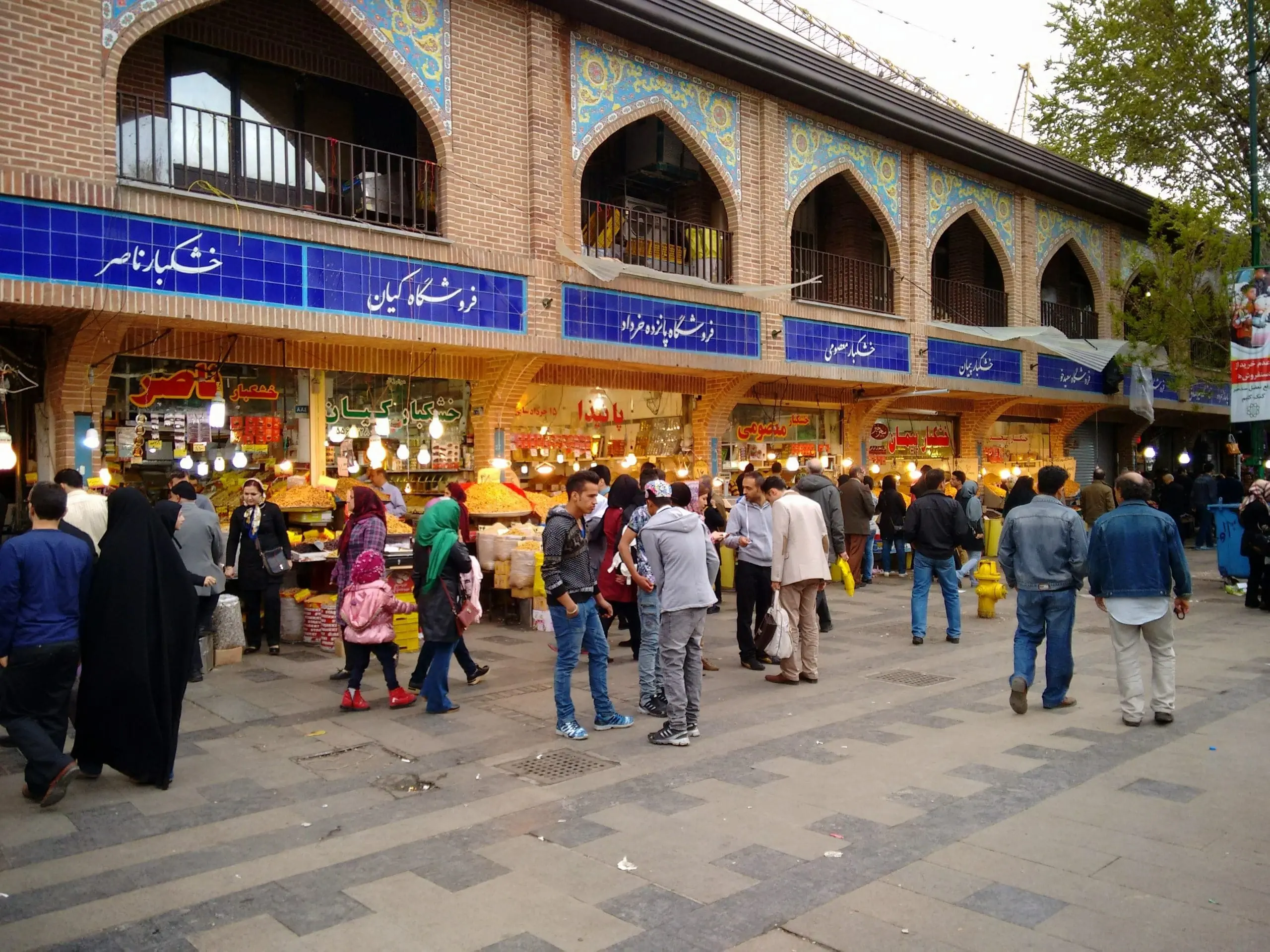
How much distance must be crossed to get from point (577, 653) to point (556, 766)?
0.78 m

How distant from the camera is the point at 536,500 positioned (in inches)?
513

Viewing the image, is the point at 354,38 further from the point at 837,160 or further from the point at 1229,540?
the point at 1229,540

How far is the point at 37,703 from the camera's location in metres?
5.16

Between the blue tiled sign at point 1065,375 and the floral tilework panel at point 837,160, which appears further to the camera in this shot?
the blue tiled sign at point 1065,375

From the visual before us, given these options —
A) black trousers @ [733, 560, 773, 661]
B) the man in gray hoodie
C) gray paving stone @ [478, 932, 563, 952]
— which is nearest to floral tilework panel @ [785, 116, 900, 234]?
black trousers @ [733, 560, 773, 661]

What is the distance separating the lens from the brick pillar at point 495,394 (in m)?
12.7

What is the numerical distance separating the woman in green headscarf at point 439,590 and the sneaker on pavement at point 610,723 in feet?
4.10

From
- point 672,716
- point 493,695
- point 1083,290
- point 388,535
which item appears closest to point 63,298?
point 388,535

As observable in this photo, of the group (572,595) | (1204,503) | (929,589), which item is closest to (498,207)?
(929,589)

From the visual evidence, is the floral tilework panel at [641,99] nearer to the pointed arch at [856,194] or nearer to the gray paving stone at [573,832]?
the pointed arch at [856,194]

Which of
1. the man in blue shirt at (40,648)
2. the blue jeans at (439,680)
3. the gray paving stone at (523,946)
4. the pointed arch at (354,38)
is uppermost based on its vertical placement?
the pointed arch at (354,38)

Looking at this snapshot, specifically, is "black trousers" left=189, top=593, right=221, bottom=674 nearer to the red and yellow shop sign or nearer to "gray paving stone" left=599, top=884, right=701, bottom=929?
the red and yellow shop sign

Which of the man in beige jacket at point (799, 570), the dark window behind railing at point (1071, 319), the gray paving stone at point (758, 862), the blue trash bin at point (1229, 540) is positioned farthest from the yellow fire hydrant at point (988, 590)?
the dark window behind railing at point (1071, 319)

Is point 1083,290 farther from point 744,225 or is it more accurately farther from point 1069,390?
point 744,225
